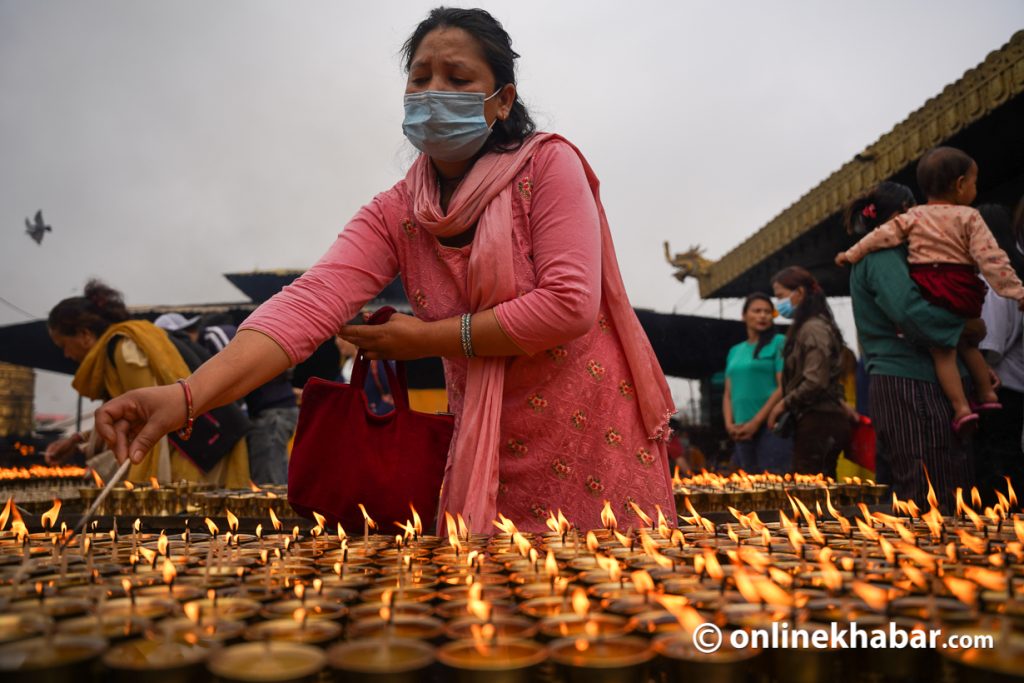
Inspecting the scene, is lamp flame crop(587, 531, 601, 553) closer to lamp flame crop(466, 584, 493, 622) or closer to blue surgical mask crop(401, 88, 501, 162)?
lamp flame crop(466, 584, 493, 622)

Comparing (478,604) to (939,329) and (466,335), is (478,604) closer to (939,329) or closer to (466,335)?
(466,335)

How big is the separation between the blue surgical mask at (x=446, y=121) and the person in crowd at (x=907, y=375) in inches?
84.3

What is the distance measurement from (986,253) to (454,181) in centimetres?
241

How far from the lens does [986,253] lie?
3104 mm

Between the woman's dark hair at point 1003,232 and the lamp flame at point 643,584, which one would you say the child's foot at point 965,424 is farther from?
the lamp flame at point 643,584

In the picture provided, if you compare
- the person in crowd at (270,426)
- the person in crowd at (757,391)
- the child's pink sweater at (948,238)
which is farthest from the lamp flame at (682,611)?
the person in crowd at (757,391)

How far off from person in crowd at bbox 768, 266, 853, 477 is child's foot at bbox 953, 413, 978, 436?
5.62 feet

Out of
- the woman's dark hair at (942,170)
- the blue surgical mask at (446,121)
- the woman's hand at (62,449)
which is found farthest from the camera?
the woman's hand at (62,449)

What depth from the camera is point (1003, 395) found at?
4.00 metres

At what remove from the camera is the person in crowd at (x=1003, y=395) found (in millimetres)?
3922

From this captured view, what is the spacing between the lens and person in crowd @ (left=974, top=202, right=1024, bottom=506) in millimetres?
3922

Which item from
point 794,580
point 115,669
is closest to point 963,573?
point 794,580

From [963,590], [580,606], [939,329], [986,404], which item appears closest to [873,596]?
[963,590]

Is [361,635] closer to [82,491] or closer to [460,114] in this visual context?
[460,114]
